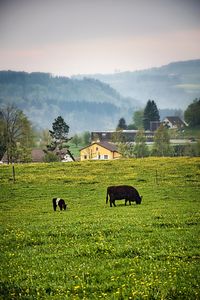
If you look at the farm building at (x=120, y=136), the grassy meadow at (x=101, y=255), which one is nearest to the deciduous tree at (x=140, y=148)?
the farm building at (x=120, y=136)

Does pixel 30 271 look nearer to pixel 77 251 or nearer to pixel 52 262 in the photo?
pixel 52 262

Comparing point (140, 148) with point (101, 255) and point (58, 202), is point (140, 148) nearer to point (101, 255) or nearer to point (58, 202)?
point (58, 202)

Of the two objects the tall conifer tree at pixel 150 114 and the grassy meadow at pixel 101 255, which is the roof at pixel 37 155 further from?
the grassy meadow at pixel 101 255

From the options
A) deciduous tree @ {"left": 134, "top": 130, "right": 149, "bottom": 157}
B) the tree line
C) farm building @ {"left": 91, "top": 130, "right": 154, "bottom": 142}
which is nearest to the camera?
the tree line

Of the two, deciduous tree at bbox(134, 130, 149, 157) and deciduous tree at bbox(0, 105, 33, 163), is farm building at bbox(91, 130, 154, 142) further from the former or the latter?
deciduous tree at bbox(0, 105, 33, 163)

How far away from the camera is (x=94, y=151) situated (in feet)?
380

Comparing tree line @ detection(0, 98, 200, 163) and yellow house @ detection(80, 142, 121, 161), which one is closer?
tree line @ detection(0, 98, 200, 163)

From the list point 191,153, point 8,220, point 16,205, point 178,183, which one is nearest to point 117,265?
point 8,220

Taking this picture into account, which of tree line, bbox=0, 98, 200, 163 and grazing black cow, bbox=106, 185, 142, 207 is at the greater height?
tree line, bbox=0, 98, 200, 163

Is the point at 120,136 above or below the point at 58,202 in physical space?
above

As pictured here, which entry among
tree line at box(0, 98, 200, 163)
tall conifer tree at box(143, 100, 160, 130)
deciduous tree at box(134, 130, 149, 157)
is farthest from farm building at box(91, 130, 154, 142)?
tall conifer tree at box(143, 100, 160, 130)

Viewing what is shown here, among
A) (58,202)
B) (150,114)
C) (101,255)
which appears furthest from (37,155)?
(101,255)

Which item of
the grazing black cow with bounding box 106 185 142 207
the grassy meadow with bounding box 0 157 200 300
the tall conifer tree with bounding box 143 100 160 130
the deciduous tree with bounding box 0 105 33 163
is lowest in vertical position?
the grassy meadow with bounding box 0 157 200 300

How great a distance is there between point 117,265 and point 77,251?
224 centimetres
